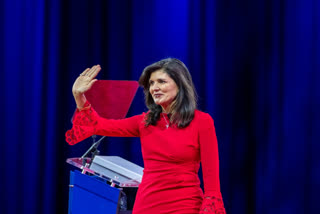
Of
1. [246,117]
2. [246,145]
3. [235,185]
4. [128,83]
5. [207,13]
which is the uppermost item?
[207,13]

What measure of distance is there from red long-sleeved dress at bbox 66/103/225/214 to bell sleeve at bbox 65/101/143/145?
0.12 metres

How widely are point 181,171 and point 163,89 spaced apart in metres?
0.30

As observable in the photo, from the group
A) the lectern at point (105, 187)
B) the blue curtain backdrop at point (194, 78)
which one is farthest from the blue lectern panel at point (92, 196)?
the blue curtain backdrop at point (194, 78)

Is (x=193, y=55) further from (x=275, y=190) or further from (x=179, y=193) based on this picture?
(x=179, y=193)

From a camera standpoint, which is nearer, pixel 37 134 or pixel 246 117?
pixel 246 117

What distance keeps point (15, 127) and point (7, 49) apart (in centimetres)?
57

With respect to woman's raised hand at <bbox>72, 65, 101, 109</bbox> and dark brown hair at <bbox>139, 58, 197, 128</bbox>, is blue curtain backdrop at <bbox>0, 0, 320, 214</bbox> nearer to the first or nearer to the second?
dark brown hair at <bbox>139, 58, 197, 128</bbox>

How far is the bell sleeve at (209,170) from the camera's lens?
1341 millimetres

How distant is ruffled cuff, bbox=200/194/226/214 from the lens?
1.33 m

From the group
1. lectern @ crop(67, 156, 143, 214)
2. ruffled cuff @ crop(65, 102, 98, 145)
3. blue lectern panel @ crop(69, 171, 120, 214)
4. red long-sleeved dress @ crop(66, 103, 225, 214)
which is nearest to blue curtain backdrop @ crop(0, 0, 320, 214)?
lectern @ crop(67, 156, 143, 214)

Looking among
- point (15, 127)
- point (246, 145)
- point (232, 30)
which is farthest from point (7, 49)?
point (246, 145)

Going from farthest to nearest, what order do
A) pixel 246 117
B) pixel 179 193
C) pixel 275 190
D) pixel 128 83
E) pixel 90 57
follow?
1. pixel 90 57
2. pixel 246 117
3. pixel 275 190
4. pixel 128 83
5. pixel 179 193

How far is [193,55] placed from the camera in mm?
2949

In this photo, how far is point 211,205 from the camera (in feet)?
4.39
